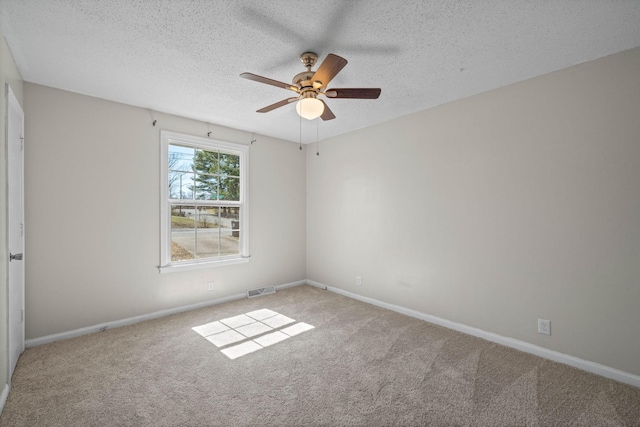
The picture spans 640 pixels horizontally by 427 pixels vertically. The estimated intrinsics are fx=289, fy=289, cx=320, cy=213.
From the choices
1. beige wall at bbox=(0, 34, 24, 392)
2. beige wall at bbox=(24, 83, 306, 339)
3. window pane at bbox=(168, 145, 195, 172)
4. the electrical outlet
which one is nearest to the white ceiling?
beige wall at bbox=(0, 34, 24, 392)

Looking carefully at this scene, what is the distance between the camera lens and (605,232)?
2.29m

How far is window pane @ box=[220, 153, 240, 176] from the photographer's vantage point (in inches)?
163

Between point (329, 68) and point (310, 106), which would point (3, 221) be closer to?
point (310, 106)

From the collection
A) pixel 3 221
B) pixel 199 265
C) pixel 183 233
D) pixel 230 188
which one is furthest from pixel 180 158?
pixel 3 221

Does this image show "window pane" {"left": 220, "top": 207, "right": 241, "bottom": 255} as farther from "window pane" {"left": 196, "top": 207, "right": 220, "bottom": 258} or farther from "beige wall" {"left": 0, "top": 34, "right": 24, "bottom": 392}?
"beige wall" {"left": 0, "top": 34, "right": 24, "bottom": 392}

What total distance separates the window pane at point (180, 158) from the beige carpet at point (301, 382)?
193 centimetres

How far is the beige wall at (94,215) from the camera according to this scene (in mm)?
2773

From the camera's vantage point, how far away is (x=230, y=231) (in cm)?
425

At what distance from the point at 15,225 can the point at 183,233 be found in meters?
1.58

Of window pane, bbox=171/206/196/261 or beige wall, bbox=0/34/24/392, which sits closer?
A: beige wall, bbox=0/34/24/392

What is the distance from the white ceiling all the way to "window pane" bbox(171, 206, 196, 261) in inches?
55.4

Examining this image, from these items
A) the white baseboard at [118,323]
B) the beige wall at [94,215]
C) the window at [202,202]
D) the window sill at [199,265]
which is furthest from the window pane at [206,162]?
the white baseboard at [118,323]

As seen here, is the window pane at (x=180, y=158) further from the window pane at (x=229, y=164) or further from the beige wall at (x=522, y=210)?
the beige wall at (x=522, y=210)

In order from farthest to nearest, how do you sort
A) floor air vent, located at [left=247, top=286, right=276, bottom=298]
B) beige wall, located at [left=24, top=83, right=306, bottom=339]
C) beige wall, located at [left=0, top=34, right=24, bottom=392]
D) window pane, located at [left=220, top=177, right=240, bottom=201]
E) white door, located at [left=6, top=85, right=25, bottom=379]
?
floor air vent, located at [left=247, top=286, right=276, bottom=298] → window pane, located at [left=220, top=177, right=240, bottom=201] → beige wall, located at [left=24, top=83, right=306, bottom=339] → white door, located at [left=6, top=85, right=25, bottom=379] → beige wall, located at [left=0, top=34, right=24, bottom=392]
